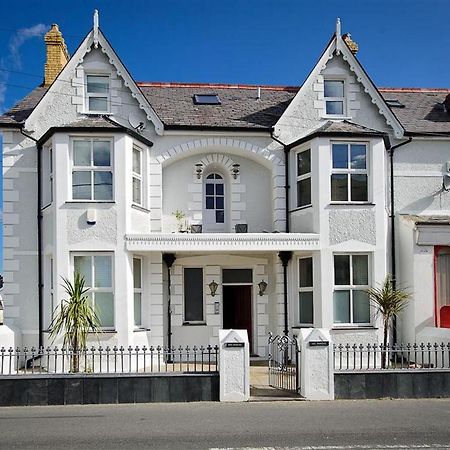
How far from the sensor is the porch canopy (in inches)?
683

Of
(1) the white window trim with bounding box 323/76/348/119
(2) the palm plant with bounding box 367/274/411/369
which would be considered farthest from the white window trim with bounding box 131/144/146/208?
(2) the palm plant with bounding box 367/274/411/369

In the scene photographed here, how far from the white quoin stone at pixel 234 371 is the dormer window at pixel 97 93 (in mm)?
8305

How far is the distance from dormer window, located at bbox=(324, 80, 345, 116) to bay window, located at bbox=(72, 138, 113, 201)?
660 cm

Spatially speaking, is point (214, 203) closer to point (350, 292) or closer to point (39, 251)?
point (350, 292)

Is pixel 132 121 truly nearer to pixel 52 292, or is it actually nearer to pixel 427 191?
pixel 52 292

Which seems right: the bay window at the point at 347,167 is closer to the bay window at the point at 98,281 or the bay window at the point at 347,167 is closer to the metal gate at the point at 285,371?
the metal gate at the point at 285,371

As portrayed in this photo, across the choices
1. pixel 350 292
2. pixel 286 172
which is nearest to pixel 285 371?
pixel 350 292

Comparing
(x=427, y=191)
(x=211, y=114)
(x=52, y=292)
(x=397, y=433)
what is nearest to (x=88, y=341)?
(x=52, y=292)

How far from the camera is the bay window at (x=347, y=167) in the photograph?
17984mm

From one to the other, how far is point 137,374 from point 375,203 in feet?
27.5

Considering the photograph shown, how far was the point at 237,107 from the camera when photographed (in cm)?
2008

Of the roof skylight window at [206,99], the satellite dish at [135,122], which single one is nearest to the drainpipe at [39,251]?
the satellite dish at [135,122]

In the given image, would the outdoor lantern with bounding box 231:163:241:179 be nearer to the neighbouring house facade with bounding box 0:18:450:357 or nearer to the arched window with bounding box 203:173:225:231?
the neighbouring house facade with bounding box 0:18:450:357

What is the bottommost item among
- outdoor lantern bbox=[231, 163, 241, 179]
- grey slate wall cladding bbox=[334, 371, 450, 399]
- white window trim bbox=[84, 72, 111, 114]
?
grey slate wall cladding bbox=[334, 371, 450, 399]
